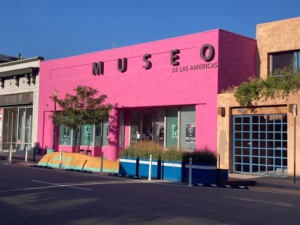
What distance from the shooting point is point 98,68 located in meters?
30.5

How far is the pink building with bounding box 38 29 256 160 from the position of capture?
23781mm

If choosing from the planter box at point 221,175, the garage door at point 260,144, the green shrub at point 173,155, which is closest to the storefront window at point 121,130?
the garage door at point 260,144

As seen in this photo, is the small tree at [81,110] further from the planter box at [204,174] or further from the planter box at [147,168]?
the planter box at [204,174]

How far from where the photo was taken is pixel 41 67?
→ 35656mm

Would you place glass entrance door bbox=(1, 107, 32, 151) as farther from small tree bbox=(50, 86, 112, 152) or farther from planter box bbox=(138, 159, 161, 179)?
planter box bbox=(138, 159, 161, 179)

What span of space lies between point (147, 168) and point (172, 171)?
1387mm

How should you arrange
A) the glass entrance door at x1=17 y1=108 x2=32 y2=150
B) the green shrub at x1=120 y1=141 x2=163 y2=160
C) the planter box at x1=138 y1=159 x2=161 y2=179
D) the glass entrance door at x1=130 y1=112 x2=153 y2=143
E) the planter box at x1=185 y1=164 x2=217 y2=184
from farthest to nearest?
the glass entrance door at x1=17 y1=108 x2=32 y2=150
the glass entrance door at x1=130 y1=112 x2=153 y2=143
the green shrub at x1=120 y1=141 x2=163 y2=160
the planter box at x1=138 y1=159 x2=161 y2=179
the planter box at x1=185 y1=164 x2=217 y2=184

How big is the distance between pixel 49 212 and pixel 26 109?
2974 cm

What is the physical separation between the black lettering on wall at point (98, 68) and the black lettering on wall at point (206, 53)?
342 inches

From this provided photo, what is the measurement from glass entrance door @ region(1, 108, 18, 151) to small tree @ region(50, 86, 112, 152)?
40.0ft

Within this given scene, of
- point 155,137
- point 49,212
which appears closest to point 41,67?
point 155,137

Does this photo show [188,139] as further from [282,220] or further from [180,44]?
[282,220]

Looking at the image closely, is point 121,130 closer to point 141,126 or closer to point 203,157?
point 141,126

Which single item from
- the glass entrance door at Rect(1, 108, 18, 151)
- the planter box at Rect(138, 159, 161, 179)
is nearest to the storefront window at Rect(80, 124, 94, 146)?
the glass entrance door at Rect(1, 108, 18, 151)
